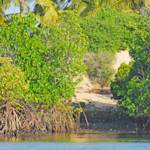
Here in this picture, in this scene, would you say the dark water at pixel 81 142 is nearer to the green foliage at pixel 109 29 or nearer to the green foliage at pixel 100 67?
the green foliage at pixel 100 67

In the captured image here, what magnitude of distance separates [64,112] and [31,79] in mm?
2780

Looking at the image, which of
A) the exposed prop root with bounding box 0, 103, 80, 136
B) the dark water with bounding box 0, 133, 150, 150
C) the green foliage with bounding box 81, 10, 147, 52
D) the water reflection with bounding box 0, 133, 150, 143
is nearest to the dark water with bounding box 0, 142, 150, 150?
the dark water with bounding box 0, 133, 150, 150

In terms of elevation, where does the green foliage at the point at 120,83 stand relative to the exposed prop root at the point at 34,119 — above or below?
above

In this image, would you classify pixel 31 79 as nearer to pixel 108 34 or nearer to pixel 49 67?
pixel 49 67

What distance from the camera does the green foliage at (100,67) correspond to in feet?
207

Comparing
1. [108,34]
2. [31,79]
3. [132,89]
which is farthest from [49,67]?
[108,34]

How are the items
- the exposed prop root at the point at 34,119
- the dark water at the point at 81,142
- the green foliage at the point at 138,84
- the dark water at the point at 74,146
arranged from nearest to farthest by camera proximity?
the dark water at the point at 74,146 → the dark water at the point at 81,142 → the exposed prop root at the point at 34,119 → the green foliage at the point at 138,84

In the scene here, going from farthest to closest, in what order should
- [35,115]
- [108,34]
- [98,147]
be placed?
[108,34] < [35,115] < [98,147]

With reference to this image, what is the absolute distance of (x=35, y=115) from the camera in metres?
47.8

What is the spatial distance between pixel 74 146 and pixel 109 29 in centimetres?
2657

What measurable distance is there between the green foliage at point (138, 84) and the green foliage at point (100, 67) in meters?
11.4

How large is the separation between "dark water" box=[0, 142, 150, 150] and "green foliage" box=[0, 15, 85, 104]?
25.2ft

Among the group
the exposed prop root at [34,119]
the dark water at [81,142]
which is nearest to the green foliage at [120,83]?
the exposed prop root at [34,119]

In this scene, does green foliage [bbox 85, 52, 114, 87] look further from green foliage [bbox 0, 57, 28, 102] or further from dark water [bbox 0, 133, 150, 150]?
dark water [bbox 0, 133, 150, 150]
